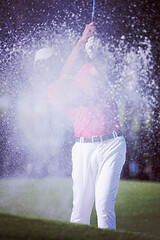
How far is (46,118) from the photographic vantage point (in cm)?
483

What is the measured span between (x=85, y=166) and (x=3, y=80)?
1.96 metres

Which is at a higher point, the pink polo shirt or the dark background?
the dark background

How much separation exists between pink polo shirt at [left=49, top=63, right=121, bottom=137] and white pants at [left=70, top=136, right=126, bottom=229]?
97 millimetres

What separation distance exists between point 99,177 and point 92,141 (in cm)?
24

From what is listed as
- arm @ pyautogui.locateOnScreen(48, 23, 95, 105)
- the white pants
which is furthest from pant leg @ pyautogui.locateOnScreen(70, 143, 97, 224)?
arm @ pyautogui.locateOnScreen(48, 23, 95, 105)

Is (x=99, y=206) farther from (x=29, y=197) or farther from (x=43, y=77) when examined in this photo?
(x=29, y=197)

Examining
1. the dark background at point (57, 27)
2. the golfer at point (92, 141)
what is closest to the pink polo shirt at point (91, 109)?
the golfer at point (92, 141)

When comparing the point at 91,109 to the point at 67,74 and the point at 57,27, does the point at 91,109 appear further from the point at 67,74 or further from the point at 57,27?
the point at 57,27

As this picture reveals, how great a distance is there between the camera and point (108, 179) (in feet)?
7.43

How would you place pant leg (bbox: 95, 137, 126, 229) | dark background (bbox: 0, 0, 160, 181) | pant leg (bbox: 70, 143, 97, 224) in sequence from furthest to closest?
1. dark background (bbox: 0, 0, 160, 181)
2. pant leg (bbox: 70, 143, 97, 224)
3. pant leg (bbox: 95, 137, 126, 229)

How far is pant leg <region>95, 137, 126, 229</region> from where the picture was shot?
2258mm


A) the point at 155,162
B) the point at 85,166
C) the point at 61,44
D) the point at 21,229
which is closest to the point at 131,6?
the point at 61,44

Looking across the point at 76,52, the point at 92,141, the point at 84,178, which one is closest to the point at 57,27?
the point at 76,52

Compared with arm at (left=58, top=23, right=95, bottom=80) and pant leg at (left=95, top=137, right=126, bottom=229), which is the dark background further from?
pant leg at (left=95, top=137, right=126, bottom=229)
